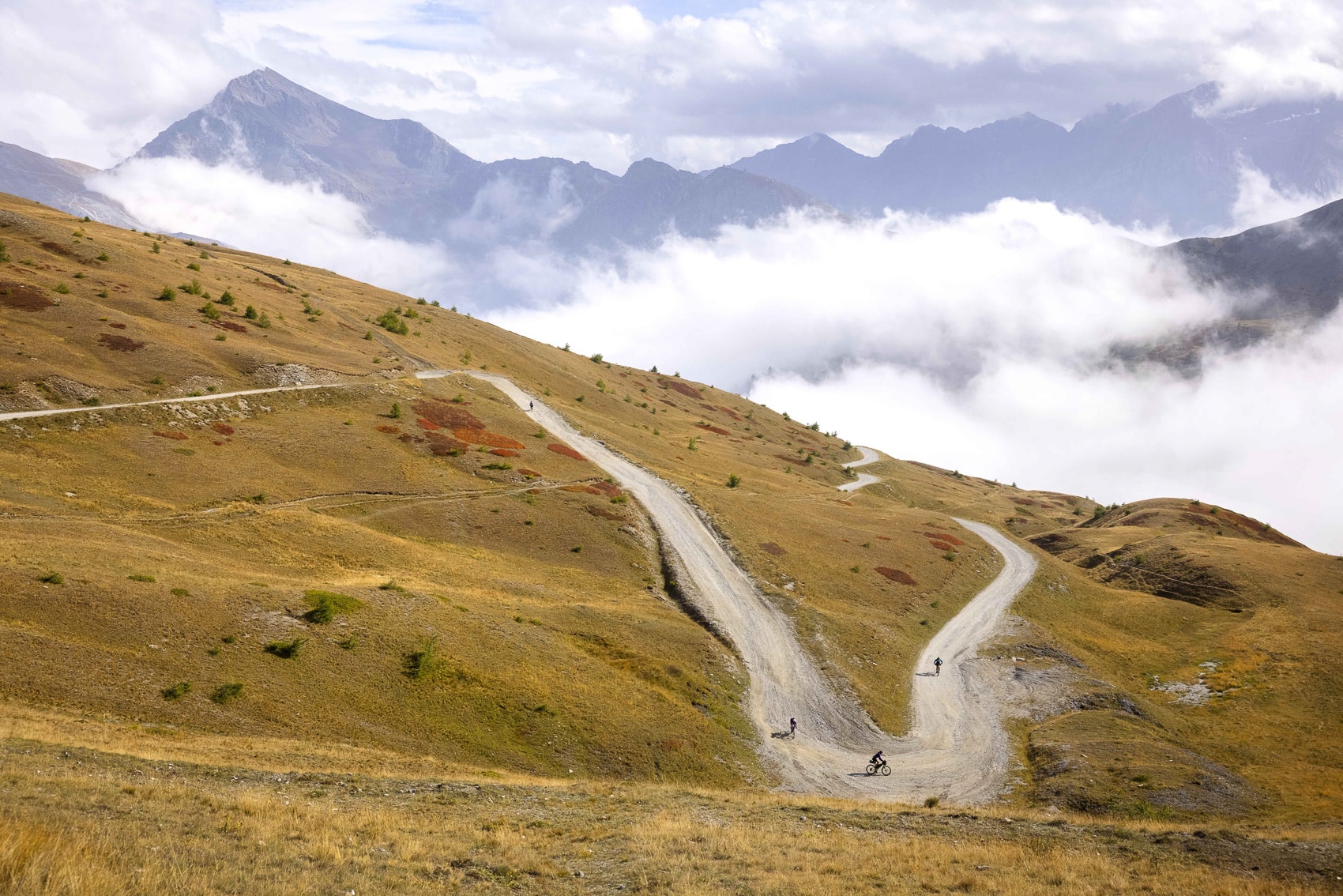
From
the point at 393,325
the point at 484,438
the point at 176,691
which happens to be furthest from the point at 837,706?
the point at 393,325

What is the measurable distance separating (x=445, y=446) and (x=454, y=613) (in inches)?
1326

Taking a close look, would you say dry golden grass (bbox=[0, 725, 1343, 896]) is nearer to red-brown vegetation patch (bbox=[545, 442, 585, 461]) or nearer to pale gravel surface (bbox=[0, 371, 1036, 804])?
pale gravel surface (bbox=[0, 371, 1036, 804])

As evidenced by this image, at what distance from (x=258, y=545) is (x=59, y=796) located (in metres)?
31.9

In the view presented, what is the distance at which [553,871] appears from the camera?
21188mm

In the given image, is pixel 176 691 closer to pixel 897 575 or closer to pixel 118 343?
pixel 118 343

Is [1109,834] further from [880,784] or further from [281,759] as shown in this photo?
[281,759]

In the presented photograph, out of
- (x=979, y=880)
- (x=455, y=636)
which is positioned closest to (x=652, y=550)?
(x=455, y=636)

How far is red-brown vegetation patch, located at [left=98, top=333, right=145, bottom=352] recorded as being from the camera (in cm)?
7012

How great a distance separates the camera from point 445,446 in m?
76.8

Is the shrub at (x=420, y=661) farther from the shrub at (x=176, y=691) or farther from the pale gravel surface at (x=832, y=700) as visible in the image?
the pale gravel surface at (x=832, y=700)

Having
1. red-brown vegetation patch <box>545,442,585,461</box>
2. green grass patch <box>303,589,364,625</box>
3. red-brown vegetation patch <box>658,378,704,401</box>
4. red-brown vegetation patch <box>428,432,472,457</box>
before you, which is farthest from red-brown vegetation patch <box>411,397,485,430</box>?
red-brown vegetation patch <box>658,378,704,401</box>

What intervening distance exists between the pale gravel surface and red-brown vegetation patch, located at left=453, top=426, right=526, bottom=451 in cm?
1315

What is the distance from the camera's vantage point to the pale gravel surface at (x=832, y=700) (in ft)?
148

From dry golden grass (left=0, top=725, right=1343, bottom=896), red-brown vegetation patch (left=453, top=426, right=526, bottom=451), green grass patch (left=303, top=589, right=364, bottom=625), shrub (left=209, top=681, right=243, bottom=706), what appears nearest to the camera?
dry golden grass (left=0, top=725, right=1343, bottom=896)
